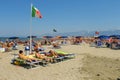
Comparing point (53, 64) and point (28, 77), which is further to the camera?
point (53, 64)

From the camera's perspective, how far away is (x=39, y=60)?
14.1 m

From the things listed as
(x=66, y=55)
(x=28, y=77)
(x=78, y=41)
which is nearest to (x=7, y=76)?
(x=28, y=77)

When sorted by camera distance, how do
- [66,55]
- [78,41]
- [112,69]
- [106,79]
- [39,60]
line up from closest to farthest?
1. [106,79]
2. [112,69]
3. [39,60]
4. [66,55]
5. [78,41]

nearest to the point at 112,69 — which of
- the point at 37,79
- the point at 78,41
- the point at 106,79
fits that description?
the point at 106,79

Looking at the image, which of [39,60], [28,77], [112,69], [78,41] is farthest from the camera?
[78,41]

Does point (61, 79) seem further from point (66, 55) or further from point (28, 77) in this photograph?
point (66, 55)

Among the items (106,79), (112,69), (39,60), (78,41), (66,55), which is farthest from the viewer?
(78,41)

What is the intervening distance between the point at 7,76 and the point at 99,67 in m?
4.85

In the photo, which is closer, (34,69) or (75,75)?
(75,75)

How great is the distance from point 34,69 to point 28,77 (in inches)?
74.3

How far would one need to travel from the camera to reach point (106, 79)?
1020 centimetres

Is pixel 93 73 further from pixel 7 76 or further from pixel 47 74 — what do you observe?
pixel 7 76

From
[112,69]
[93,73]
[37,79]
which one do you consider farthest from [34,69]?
[112,69]

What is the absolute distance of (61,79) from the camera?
408 inches
